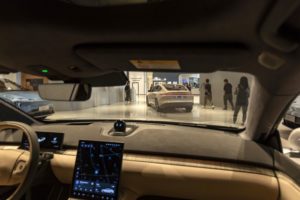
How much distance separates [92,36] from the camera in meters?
1.40

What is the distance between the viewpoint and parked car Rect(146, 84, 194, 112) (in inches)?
444

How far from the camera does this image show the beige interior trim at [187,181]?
1989 millimetres

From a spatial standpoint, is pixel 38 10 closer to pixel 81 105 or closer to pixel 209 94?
pixel 209 94

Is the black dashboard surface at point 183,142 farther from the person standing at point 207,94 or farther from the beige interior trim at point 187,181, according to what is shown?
the person standing at point 207,94

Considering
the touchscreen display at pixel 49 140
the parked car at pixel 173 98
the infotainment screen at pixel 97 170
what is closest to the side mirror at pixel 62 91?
the infotainment screen at pixel 97 170

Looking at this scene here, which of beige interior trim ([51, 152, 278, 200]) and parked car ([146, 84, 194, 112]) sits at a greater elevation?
parked car ([146, 84, 194, 112])

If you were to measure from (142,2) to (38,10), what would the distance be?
403 millimetres

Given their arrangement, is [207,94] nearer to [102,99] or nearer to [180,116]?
[180,116]

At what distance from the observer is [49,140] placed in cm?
255

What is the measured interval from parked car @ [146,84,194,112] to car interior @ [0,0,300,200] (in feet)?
26.8

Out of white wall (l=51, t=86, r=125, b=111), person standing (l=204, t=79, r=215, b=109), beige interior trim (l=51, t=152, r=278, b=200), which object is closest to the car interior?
beige interior trim (l=51, t=152, r=278, b=200)

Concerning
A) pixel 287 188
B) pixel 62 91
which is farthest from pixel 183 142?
pixel 62 91

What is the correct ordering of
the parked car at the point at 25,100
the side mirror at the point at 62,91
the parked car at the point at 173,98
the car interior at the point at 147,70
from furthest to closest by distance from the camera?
the parked car at the point at 173,98 < the parked car at the point at 25,100 < the side mirror at the point at 62,91 < the car interior at the point at 147,70

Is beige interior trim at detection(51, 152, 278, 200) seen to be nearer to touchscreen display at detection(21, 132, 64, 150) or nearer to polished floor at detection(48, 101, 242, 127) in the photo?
touchscreen display at detection(21, 132, 64, 150)
